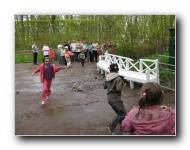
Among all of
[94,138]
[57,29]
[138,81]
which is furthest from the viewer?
[138,81]

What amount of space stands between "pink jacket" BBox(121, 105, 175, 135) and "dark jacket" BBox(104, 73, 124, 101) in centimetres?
79

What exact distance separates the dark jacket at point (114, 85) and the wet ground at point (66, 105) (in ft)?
1.62

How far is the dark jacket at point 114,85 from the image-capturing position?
132 inches

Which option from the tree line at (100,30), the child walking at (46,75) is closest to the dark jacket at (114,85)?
the tree line at (100,30)

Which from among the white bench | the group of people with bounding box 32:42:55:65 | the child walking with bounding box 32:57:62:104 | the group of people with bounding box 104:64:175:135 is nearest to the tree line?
the group of people with bounding box 32:42:55:65

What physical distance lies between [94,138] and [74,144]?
0.90 ft

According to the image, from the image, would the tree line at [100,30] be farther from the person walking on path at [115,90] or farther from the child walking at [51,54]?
the person walking on path at [115,90]

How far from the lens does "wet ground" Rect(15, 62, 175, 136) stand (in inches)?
146

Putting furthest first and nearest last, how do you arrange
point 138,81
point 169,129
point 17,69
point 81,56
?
1. point 81,56
2. point 138,81
3. point 17,69
4. point 169,129

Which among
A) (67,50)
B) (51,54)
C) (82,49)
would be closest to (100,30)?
(67,50)

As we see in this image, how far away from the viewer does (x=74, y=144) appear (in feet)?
11.9

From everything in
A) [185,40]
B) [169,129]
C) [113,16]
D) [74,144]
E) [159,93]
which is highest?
[113,16]
